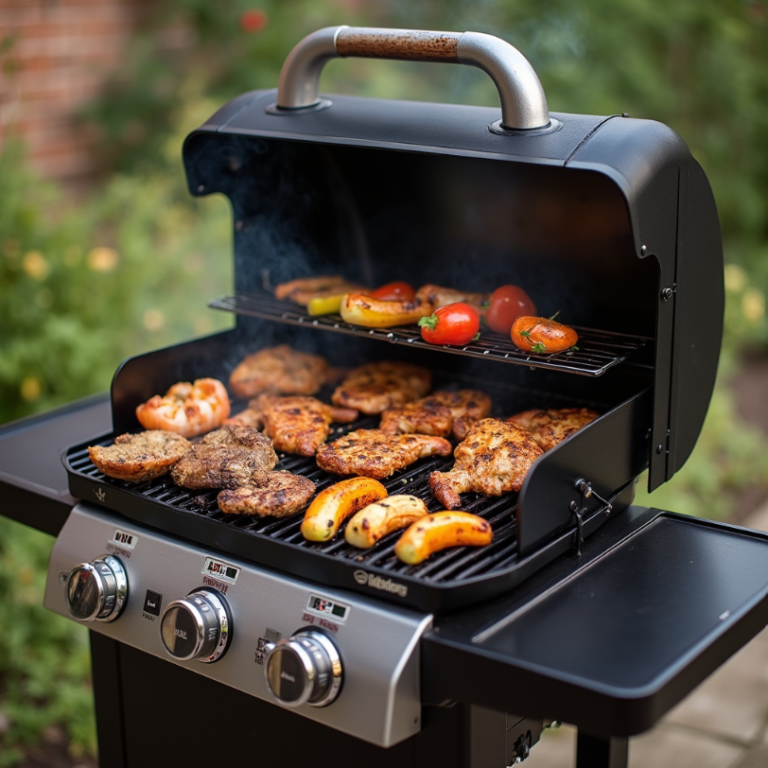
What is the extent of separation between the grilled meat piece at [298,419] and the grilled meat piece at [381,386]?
4cm

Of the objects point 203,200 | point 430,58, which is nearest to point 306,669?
point 430,58

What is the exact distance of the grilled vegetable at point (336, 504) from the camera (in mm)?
1914

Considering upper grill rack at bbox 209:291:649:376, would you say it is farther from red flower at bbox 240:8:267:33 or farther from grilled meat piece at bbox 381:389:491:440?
red flower at bbox 240:8:267:33

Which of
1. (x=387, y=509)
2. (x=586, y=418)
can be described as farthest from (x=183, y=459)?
(x=586, y=418)

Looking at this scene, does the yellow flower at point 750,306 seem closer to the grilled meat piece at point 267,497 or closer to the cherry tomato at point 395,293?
the cherry tomato at point 395,293

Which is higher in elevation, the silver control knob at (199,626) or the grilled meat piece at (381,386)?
the grilled meat piece at (381,386)

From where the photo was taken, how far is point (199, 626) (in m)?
1.89

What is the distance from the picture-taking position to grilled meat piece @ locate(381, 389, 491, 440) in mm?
2453

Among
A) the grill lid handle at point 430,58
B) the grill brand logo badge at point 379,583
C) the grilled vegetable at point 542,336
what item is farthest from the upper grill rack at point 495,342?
the grill brand logo badge at point 379,583

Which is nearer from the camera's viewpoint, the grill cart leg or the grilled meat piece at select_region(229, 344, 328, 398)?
the grill cart leg

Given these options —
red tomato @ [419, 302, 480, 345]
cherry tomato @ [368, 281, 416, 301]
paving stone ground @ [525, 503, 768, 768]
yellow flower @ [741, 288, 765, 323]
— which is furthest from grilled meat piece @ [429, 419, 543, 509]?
yellow flower @ [741, 288, 765, 323]

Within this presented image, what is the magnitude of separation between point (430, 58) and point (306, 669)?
1.37 meters

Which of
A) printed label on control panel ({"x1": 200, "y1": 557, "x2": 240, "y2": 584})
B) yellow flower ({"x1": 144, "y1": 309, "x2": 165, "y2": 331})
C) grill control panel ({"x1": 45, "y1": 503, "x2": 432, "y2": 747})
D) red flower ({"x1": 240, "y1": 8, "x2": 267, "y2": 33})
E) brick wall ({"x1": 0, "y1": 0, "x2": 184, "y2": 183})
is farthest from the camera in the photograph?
red flower ({"x1": 240, "y1": 8, "x2": 267, "y2": 33})

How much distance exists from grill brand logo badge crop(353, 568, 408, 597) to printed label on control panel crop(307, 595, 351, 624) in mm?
61
